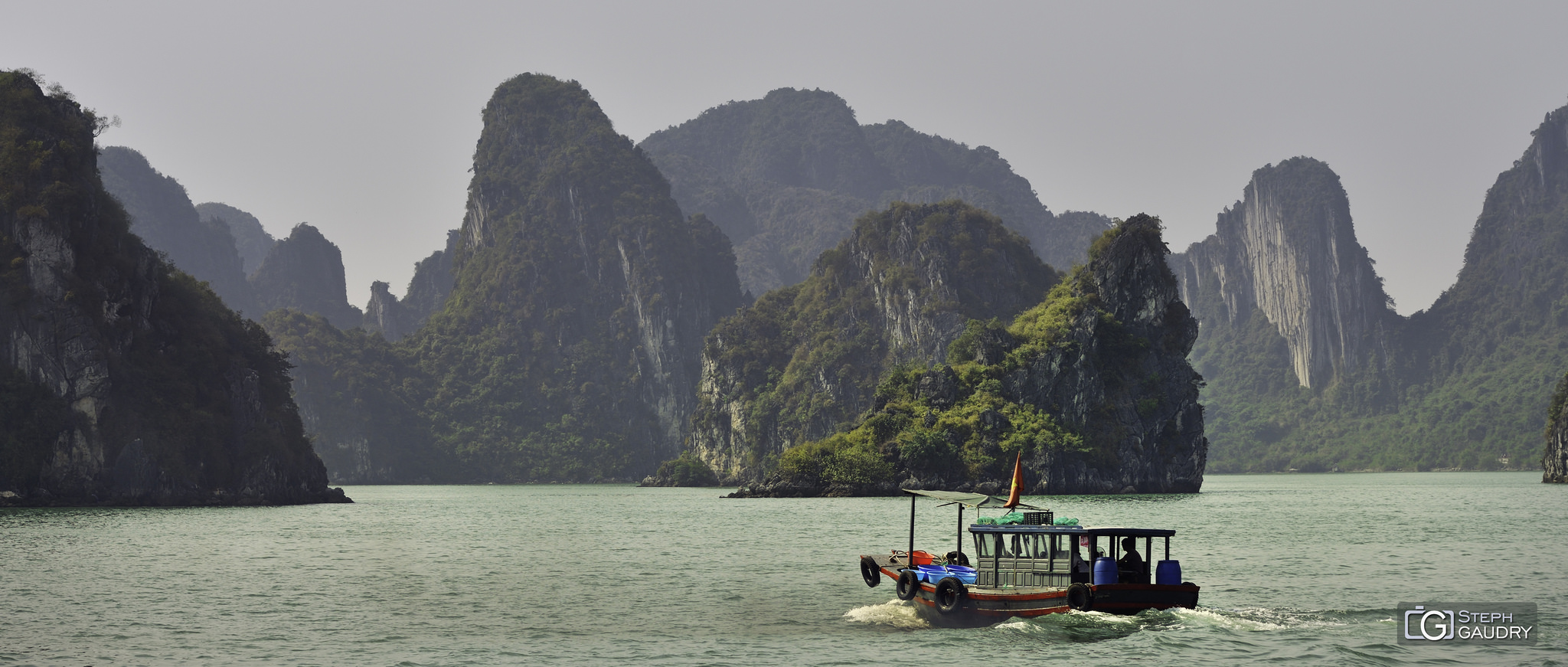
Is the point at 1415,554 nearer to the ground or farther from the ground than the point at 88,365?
nearer to the ground

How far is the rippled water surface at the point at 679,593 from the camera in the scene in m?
26.3

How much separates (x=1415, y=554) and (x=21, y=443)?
265 feet

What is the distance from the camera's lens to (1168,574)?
97.0ft

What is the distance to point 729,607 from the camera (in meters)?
33.0

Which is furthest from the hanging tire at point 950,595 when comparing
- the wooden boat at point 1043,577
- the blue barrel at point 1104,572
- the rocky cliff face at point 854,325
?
the rocky cliff face at point 854,325

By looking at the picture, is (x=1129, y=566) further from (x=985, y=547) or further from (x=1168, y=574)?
(x=985, y=547)

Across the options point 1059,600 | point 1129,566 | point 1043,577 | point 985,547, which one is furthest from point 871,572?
point 1129,566

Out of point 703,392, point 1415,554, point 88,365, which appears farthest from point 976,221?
point 1415,554

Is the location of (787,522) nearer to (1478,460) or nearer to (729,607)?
(729,607)

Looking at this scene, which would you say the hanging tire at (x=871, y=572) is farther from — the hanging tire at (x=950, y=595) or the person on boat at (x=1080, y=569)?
the person on boat at (x=1080, y=569)

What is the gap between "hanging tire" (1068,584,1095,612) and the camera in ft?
93.8

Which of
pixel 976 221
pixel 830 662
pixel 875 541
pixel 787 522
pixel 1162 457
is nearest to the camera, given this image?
pixel 830 662

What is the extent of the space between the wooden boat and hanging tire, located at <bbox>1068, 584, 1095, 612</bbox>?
17 millimetres

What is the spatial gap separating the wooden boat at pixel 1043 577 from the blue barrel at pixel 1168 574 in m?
0.02
